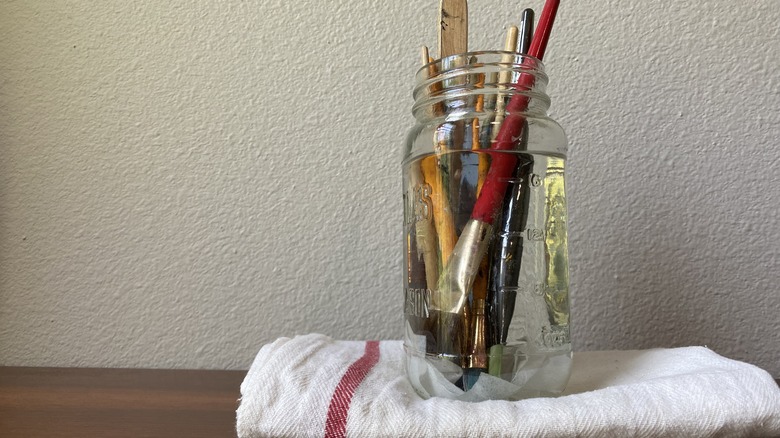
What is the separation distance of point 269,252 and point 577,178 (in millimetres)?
299

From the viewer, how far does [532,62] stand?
0.33m

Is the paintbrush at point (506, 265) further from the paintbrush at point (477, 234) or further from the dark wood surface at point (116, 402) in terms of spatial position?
the dark wood surface at point (116, 402)

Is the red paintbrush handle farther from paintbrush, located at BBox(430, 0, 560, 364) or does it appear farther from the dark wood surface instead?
the dark wood surface

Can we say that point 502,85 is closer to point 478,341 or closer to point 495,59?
point 495,59

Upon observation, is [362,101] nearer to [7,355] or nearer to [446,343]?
[446,343]

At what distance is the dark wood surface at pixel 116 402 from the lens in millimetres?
324

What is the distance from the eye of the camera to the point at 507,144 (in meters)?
0.32

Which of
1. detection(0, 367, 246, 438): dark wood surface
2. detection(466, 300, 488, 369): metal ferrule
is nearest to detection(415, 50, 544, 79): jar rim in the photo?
detection(466, 300, 488, 369): metal ferrule

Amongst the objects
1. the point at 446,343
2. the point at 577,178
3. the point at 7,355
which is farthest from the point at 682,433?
the point at 7,355

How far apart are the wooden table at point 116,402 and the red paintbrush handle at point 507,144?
0.20m

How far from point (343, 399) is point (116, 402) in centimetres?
21

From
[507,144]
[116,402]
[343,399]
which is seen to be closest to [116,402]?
[116,402]

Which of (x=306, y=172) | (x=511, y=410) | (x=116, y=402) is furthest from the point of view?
(x=306, y=172)

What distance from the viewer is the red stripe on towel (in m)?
0.26
